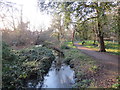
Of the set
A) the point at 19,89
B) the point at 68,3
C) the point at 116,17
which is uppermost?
the point at 68,3

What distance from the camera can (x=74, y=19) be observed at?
6832mm

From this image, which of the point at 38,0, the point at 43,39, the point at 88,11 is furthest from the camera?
the point at 43,39

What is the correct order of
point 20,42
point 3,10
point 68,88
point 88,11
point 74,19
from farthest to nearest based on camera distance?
point 20,42 → point 74,19 → point 88,11 → point 68,88 → point 3,10

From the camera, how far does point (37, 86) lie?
4.55 m

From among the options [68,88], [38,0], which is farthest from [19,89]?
[38,0]

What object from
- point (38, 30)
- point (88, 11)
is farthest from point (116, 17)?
point (38, 30)

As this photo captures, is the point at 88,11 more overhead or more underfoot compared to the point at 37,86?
more overhead

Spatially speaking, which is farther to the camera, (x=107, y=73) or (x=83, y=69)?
(x=83, y=69)

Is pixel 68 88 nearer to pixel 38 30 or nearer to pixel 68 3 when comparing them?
pixel 68 3

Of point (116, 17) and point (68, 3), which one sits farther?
point (68, 3)

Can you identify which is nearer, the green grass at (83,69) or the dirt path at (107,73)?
the dirt path at (107,73)

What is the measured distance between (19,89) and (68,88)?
91.0 inches

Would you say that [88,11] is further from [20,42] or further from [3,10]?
[20,42]

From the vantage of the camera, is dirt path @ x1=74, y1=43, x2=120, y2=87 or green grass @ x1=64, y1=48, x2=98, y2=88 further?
green grass @ x1=64, y1=48, x2=98, y2=88
